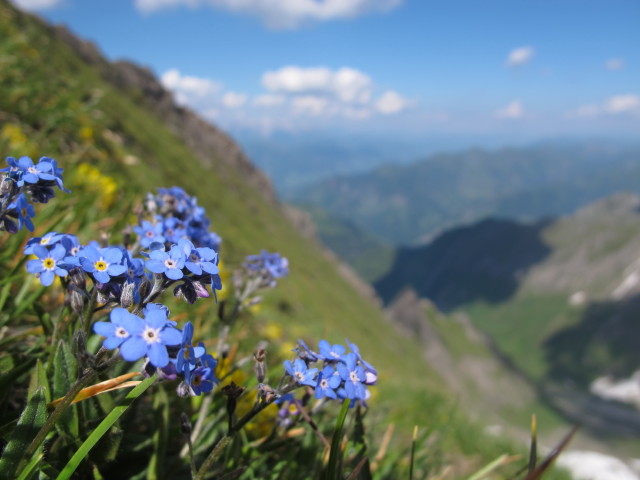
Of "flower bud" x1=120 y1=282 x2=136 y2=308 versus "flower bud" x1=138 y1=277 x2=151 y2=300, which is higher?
"flower bud" x1=138 y1=277 x2=151 y2=300

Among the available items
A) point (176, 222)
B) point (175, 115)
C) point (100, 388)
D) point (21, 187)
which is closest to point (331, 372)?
point (100, 388)

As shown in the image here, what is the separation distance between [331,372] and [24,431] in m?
1.20

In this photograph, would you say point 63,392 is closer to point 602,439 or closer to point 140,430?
point 140,430

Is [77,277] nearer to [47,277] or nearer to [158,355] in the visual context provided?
[47,277]

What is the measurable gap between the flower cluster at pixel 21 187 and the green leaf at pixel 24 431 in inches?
30.4

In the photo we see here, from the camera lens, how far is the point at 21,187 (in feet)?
6.43

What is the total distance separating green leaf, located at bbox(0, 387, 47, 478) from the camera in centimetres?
165

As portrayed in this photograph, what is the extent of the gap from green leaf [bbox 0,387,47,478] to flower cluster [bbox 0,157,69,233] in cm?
77

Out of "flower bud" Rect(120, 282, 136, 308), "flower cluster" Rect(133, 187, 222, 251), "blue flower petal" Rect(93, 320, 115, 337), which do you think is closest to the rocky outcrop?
"flower cluster" Rect(133, 187, 222, 251)

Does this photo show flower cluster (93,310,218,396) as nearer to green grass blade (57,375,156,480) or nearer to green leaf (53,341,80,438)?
green grass blade (57,375,156,480)

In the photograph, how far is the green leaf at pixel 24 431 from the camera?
64.9 inches

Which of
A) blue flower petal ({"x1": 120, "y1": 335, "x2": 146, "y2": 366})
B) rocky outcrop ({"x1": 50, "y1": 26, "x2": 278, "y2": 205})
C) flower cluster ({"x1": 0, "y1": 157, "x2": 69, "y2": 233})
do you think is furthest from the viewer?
rocky outcrop ({"x1": 50, "y1": 26, "x2": 278, "y2": 205})

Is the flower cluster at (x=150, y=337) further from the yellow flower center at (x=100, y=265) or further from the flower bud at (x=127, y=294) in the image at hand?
the yellow flower center at (x=100, y=265)

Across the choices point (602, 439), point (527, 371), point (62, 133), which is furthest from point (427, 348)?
point (62, 133)
